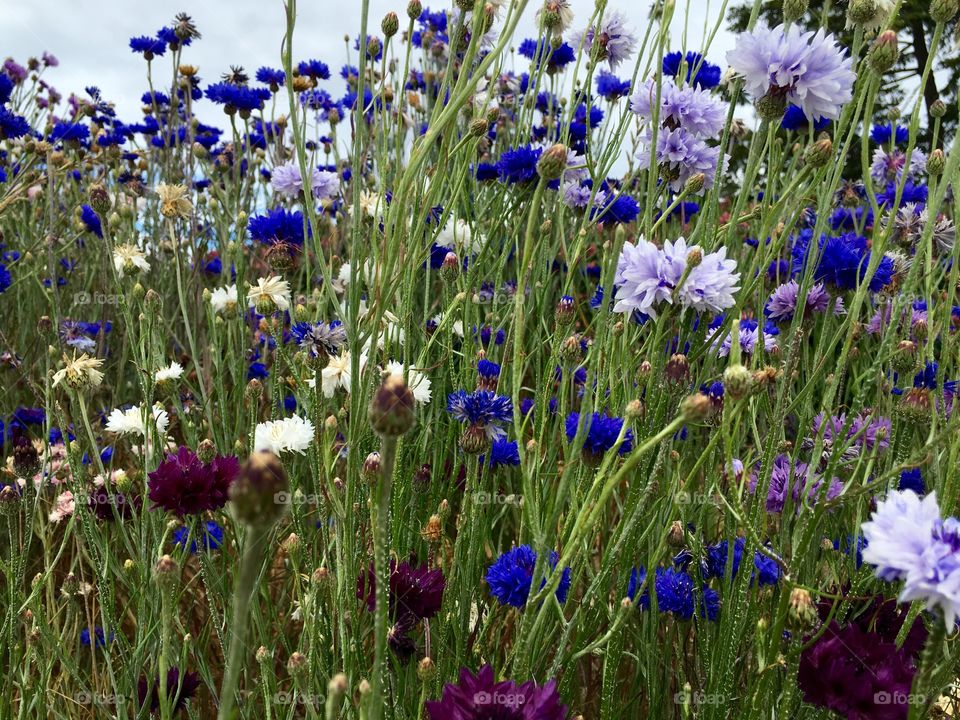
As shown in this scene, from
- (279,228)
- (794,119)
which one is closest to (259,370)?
(279,228)

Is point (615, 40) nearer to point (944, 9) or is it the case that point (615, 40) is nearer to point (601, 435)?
point (944, 9)

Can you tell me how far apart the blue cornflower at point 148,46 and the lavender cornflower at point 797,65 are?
2342 millimetres

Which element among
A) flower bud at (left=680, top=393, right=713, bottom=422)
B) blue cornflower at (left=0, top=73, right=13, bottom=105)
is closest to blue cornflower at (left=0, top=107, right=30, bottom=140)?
blue cornflower at (left=0, top=73, right=13, bottom=105)

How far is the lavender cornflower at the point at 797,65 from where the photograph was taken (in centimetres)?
105

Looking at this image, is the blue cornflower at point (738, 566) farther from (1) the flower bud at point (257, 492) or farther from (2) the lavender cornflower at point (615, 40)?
(2) the lavender cornflower at point (615, 40)

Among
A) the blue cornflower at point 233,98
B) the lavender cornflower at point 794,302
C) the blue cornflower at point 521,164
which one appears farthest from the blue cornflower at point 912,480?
the blue cornflower at point 233,98

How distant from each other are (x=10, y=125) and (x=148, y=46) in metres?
0.66

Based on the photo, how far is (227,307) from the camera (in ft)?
5.05

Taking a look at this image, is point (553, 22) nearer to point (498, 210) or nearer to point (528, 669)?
point (498, 210)

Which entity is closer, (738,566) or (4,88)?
(738,566)

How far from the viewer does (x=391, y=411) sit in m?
0.60

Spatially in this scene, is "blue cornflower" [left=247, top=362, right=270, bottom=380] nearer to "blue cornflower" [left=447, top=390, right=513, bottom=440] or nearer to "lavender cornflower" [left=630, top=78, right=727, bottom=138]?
"blue cornflower" [left=447, top=390, right=513, bottom=440]

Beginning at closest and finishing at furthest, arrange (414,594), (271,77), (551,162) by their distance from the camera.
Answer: (551,162) < (414,594) < (271,77)

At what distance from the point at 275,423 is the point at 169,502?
10.6 inches
